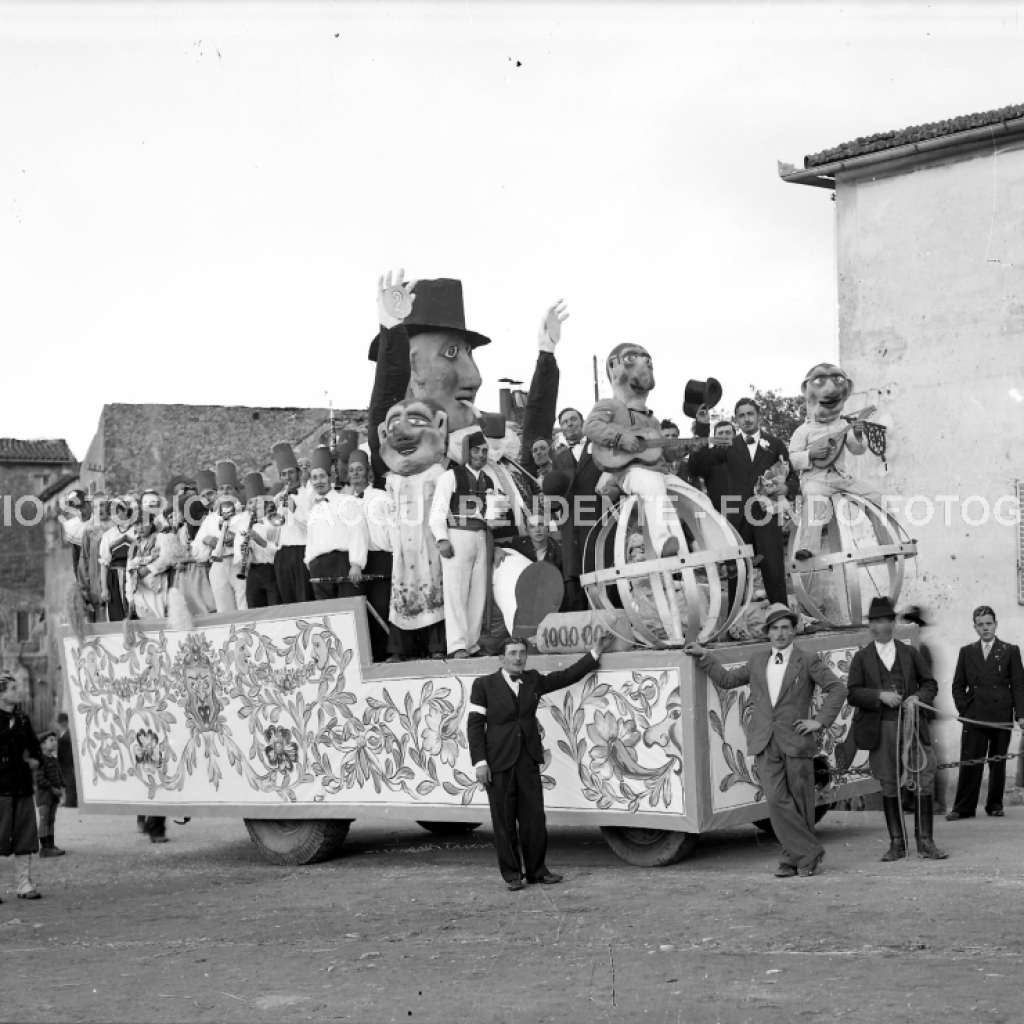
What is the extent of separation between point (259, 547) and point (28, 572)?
119ft

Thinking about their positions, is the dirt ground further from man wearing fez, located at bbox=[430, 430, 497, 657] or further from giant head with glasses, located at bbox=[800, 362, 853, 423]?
giant head with glasses, located at bbox=[800, 362, 853, 423]

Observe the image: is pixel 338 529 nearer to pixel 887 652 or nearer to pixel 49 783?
pixel 49 783

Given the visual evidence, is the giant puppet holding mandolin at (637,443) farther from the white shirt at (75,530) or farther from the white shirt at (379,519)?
the white shirt at (75,530)

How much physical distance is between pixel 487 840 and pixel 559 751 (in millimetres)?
2819

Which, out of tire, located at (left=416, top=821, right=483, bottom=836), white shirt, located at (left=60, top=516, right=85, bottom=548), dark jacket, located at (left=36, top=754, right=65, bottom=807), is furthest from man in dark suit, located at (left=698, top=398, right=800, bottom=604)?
white shirt, located at (left=60, top=516, right=85, bottom=548)

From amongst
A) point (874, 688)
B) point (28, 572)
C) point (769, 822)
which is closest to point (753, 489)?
point (874, 688)

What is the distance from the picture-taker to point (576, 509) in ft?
37.1

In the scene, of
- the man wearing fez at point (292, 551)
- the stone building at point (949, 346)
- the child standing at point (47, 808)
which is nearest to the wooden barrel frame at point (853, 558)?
the man wearing fez at point (292, 551)

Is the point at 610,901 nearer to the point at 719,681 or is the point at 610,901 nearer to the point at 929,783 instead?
the point at 719,681

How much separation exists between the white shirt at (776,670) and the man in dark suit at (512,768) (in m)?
1.38

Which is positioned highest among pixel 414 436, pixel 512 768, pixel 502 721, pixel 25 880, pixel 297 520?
pixel 414 436

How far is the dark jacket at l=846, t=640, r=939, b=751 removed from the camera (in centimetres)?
1015

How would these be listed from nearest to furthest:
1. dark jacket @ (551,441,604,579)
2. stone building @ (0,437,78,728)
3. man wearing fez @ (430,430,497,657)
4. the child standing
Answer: dark jacket @ (551,441,604,579), man wearing fez @ (430,430,497,657), the child standing, stone building @ (0,437,78,728)

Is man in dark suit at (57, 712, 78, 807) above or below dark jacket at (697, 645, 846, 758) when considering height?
below
